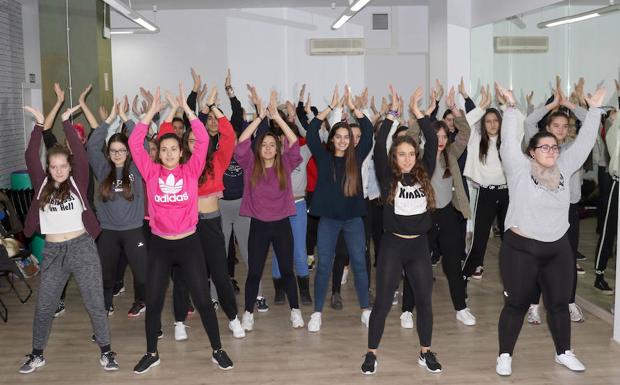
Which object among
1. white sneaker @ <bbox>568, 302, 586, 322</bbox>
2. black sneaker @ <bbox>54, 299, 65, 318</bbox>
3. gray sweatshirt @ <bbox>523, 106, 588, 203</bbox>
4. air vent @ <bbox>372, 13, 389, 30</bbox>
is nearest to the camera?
gray sweatshirt @ <bbox>523, 106, 588, 203</bbox>

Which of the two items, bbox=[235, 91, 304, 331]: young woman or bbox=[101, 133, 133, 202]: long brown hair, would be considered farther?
bbox=[235, 91, 304, 331]: young woman

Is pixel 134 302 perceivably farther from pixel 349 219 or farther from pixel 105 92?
pixel 105 92

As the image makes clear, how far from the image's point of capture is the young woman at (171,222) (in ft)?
15.5

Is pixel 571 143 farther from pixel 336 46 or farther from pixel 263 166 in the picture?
pixel 336 46

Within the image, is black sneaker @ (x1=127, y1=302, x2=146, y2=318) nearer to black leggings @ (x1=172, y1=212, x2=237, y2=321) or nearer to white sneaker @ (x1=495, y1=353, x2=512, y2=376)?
→ black leggings @ (x1=172, y1=212, x2=237, y2=321)

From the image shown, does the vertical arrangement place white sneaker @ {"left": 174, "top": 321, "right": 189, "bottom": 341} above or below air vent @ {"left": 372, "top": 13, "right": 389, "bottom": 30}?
below

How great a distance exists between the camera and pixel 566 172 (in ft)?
15.2

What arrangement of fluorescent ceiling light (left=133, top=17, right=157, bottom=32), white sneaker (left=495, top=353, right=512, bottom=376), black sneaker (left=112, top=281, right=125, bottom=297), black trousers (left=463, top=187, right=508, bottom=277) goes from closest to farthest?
white sneaker (left=495, top=353, right=512, bottom=376)
black trousers (left=463, top=187, right=508, bottom=277)
black sneaker (left=112, top=281, right=125, bottom=297)
fluorescent ceiling light (left=133, top=17, right=157, bottom=32)

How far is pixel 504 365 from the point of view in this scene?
4.77 m

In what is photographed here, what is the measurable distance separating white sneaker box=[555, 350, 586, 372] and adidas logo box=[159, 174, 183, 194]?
2854mm

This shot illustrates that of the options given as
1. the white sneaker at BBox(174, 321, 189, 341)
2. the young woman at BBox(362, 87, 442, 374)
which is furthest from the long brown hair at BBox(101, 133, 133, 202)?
Answer: the young woman at BBox(362, 87, 442, 374)

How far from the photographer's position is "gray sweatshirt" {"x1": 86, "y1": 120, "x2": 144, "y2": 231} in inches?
216

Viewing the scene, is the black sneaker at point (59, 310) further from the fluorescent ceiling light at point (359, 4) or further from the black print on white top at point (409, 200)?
the fluorescent ceiling light at point (359, 4)

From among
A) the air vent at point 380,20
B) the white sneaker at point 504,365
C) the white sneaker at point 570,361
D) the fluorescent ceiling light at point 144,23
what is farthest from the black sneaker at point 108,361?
the air vent at point 380,20
